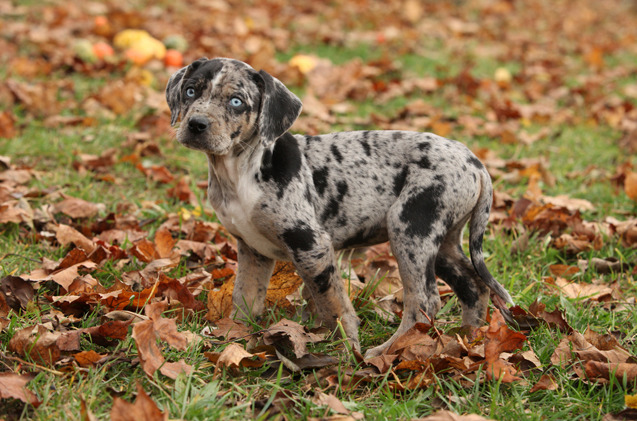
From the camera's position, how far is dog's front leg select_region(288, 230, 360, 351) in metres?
3.33

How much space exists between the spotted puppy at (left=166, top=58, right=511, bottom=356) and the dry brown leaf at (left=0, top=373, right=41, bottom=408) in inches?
48.4

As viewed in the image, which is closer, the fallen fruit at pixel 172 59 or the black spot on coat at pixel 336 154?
the black spot on coat at pixel 336 154

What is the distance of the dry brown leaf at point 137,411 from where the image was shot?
2438 millimetres

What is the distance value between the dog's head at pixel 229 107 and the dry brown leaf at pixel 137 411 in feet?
3.99

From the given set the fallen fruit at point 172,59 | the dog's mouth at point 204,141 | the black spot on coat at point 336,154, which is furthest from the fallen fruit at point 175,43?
the dog's mouth at point 204,141

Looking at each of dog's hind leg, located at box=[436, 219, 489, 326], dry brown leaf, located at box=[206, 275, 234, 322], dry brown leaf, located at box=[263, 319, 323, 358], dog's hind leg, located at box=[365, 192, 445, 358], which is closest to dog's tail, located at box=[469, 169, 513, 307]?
dog's hind leg, located at box=[436, 219, 489, 326]

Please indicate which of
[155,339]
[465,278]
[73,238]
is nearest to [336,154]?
[465,278]

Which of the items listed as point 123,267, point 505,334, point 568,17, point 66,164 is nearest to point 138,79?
point 66,164

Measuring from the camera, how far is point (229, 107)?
3.23 m

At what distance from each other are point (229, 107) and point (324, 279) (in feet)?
3.22

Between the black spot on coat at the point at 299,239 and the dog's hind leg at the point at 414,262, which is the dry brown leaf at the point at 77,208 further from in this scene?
the dog's hind leg at the point at 414,262

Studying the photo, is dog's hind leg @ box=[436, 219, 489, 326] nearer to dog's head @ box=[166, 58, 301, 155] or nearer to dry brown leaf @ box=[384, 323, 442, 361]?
dry brown leaf @ box=[384, 323, 442, 361]

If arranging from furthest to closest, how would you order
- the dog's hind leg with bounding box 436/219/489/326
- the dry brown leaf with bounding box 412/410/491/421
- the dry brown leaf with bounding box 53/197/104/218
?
1. the dry brown leaf with bounding box 53/197/104/218
2. the dog's hind leg with bounding box 436/219/489/326
3. the dry brown leaf with bounding box 412/410/491/421

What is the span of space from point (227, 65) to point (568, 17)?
1338 cm
